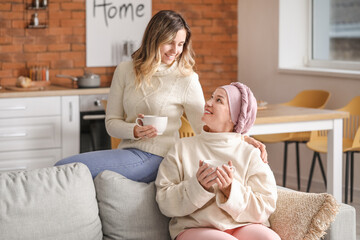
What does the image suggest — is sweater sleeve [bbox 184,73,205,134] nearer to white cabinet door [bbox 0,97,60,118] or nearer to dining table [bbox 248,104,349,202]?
dining table [bbox 248,104,349,202]

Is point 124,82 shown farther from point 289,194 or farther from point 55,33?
point 55,33

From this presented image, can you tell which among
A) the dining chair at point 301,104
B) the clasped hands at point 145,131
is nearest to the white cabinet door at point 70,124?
the dining chair at point 301,104

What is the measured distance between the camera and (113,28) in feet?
18.6

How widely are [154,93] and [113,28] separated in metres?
2.87

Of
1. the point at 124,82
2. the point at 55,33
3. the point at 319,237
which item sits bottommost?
the point at 319,237

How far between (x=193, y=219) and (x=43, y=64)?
3.34 meters

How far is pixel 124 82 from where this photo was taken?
298 cm

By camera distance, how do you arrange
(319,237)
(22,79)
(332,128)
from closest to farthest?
(319,237)
(332,128)
(22,79)

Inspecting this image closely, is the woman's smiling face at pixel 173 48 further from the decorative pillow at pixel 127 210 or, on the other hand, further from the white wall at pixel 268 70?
the white wall at pixel 268 70

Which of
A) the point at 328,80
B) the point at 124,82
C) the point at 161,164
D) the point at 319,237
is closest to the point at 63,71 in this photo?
the point at 328,80

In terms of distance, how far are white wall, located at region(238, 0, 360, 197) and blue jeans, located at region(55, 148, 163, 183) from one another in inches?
109

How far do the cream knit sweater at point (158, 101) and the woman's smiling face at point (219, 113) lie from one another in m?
0.30

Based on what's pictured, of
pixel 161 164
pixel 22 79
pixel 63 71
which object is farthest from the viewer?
pixel 63 71

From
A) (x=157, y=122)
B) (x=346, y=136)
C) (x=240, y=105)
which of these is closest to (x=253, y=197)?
(x=240, y=105)
